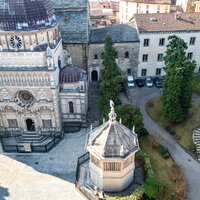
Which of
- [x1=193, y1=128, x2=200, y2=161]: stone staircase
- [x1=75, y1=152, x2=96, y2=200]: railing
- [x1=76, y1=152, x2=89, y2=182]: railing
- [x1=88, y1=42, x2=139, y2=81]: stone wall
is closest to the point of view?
[x1=75, y1=152, x2=96, y2=200]: railing

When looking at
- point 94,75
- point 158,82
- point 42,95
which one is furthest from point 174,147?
point 94,75

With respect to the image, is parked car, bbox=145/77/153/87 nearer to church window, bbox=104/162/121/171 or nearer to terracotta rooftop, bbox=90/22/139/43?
terracotta rooftop, bbox=90/22/139/43

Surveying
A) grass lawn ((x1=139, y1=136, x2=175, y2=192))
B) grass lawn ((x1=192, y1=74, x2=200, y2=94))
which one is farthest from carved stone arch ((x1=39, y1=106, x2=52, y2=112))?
grass lawn ((x1=192, y1=74, x2=200, y2=94))

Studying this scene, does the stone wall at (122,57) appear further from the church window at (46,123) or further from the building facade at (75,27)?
the church window at (46,123)

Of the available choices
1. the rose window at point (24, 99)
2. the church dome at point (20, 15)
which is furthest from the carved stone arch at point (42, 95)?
the church dome at point (20, 15)

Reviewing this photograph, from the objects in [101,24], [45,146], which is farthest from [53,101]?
[101,24]

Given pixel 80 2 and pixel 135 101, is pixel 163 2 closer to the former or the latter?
pixel 80 2

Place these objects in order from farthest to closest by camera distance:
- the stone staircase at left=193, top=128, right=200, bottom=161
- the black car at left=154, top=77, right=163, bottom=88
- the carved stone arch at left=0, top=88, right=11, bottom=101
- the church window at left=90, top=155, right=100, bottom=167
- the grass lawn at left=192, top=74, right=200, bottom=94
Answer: the black car at left=154, top=77, right=163, bottom=88, the grass lawn at left=192, top=74, right=200, bottom=94, the carved stone arch at left=0, top=88, right=11, bottom=101, the stone staircase at left=193, top=128, right=200, bottom=161, the church window at left=90, top=155, right=100, bottom=167
